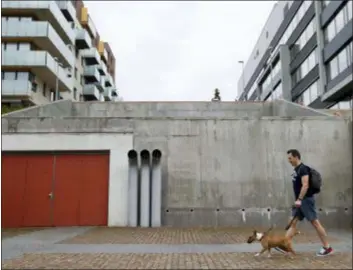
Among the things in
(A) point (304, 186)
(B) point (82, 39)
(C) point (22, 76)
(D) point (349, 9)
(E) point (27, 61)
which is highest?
(B) point (82, 39)

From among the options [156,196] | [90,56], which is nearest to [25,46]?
[90,56]

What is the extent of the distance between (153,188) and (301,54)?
1622 inches

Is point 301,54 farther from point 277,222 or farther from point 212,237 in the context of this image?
point 212,237

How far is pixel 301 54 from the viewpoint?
2012 inches

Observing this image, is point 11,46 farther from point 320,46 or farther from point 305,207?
point 305,207

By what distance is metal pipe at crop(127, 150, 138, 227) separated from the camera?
553 inches

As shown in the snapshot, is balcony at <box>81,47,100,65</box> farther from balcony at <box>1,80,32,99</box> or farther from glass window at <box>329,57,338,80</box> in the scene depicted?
glass window at <box>329,57,338,80</box>

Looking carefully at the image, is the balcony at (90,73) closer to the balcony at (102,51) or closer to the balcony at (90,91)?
the balcony at (90,91)

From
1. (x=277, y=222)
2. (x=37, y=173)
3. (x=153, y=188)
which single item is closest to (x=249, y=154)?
(x=277, y=222)

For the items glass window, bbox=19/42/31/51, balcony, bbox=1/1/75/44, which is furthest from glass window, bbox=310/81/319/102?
glass window, bbox=19/42/31/51

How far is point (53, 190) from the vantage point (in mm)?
14461

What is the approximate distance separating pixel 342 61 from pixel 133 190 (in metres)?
28.5

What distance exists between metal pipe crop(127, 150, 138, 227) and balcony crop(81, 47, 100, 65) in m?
49.3

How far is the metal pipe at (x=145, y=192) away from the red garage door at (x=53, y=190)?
4.01 feet
